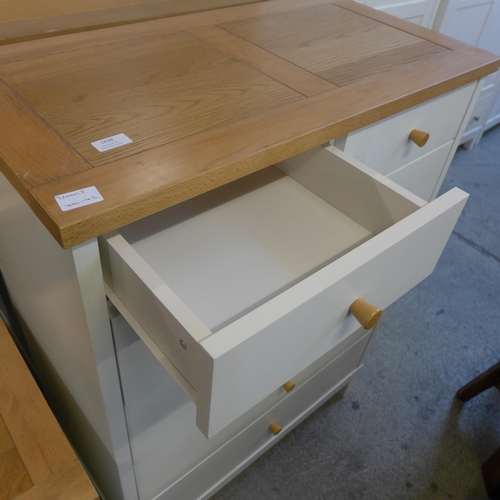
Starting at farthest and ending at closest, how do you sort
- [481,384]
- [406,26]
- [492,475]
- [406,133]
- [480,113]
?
[480,113] < [481,384] < [492,475] < [406,26] < [406,133]

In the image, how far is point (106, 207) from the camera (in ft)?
1.44

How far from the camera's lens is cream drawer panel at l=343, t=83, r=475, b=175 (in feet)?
2.40

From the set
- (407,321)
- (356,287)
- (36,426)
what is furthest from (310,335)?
(407,321)

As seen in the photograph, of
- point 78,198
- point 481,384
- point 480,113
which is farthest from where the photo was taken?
point 480,113

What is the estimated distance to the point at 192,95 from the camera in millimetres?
619

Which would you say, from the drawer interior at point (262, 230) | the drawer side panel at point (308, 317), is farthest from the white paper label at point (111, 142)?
the drawer side panel at point (308, 317)

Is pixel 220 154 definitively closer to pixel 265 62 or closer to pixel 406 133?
pixel 265 62

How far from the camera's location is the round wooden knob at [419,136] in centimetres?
79

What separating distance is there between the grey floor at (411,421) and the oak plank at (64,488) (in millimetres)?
484

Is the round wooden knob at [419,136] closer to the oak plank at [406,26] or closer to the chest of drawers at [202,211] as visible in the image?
the chest of drawers at [202,211]

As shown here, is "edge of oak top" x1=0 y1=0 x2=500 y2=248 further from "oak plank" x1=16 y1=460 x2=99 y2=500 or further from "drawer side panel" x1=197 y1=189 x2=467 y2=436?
"oak plank" x1=16 y1=460 x2=99 y2=500

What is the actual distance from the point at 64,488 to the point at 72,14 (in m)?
0.74

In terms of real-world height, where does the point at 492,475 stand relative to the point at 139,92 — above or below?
below

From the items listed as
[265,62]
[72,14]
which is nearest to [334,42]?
[265,62]
